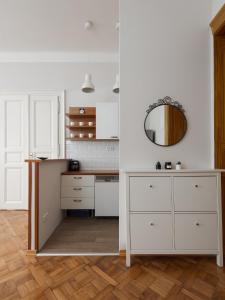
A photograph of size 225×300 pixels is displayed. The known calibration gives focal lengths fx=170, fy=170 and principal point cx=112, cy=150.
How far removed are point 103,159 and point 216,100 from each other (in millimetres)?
2235

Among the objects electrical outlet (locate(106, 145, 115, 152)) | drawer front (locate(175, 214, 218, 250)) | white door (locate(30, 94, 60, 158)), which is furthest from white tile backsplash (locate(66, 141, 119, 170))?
drawer front (locate(175, 214, 218, 250))

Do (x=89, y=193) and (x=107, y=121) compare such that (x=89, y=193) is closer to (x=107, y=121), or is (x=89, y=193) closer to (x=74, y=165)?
(x=74, y=165)

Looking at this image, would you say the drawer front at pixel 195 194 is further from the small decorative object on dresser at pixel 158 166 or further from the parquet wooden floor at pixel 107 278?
the parquet wooden floor at pixel 107 278

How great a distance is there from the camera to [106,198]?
2842 millimetres

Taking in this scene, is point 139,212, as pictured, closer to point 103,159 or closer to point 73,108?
point 103,159

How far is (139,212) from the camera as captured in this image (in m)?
1.68

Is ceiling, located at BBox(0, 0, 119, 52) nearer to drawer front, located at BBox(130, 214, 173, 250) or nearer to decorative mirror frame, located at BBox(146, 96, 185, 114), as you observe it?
decorative mirror frame, located at BBox(146, 96, 185, 114)

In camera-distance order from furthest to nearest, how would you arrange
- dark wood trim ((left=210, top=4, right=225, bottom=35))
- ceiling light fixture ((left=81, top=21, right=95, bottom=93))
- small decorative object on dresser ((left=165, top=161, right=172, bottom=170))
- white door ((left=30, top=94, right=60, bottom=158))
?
white door ((left=30, top=94, right=60, bottom=158)), ceiling light fixture ((left=81, top=21, right=95, bottom=93)), small decorative object on dresser ((left=165, top=161, right=172, bottom=170)), dark wood trim ((left=210, top=4, right=225, bottom=35))

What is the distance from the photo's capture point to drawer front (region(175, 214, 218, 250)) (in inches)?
65.1

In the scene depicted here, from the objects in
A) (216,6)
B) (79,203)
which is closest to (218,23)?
(216,6)

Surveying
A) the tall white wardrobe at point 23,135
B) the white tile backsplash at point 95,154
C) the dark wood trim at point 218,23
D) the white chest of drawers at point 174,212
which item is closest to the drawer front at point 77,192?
the white tile backsplash at point 95,154

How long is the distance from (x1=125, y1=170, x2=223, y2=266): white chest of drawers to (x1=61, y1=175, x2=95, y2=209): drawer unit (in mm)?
1329

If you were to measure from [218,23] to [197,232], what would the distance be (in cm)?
210

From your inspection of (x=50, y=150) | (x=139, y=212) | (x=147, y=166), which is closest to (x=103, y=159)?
(x=50, y=150)
